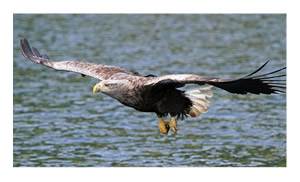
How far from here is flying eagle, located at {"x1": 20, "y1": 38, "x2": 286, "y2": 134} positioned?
7191 mm

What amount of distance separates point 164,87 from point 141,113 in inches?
258

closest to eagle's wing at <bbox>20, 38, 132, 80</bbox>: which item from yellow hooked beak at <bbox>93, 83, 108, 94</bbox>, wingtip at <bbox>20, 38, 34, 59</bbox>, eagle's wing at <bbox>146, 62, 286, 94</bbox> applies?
wingtip at <bbox>20, 38, 34, 59</bbox>

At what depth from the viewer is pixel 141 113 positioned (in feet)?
47.3

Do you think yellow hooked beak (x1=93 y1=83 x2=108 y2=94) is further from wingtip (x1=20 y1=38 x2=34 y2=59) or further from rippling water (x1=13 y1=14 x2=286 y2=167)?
rippling water (x1=13 y1=14 x2=286 y2=167)

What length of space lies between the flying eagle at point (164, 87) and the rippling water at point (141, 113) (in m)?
2.70

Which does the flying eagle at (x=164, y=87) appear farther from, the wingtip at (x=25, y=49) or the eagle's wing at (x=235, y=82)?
the wingtip at (x=25, y=49)

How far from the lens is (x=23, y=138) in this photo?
1267cm

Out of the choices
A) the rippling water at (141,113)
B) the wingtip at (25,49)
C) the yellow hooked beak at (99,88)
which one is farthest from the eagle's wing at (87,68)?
the rippling water at (141,113)

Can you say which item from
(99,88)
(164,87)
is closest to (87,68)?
(99,88)

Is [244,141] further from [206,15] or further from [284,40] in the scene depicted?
[206,15]

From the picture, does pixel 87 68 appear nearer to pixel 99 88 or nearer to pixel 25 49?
pixel 99 88

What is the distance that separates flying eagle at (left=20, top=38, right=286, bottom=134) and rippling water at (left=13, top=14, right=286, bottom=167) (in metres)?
2.70

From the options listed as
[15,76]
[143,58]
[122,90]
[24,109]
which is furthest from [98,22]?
[122,90]

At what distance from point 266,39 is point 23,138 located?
36.6ft
